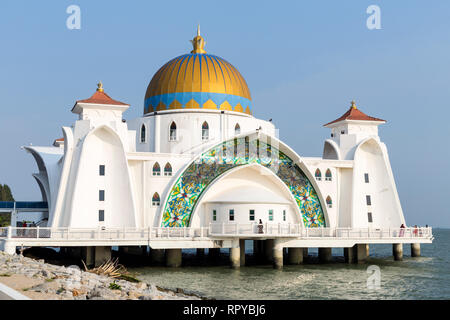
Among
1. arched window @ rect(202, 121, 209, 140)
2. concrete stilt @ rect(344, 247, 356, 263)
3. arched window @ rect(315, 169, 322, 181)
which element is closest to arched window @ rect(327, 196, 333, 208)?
arched window @ rect(315, 169, 322, 181)

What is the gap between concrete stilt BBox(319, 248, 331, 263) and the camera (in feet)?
111

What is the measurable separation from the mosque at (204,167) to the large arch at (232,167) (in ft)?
0.20

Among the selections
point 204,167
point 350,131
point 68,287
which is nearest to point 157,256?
point 204,167

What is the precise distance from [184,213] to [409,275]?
12.8m

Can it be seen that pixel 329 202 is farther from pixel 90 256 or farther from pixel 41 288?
pixel 41 288

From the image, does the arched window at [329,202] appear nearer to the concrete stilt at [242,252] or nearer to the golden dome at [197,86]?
the concrete stilt at [242,252]

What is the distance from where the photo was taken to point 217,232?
2980 centimetres

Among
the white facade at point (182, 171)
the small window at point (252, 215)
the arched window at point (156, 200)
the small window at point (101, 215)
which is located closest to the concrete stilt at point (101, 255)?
the white facade at point (182, 171)

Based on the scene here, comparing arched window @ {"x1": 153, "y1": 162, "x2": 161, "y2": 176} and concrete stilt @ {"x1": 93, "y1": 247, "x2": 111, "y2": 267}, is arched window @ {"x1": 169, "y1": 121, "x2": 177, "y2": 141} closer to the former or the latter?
arched window @ {"x1": 153, "y1": 162, "x2": 161, "y2": 176}

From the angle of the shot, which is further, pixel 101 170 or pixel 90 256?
pixel 101 170

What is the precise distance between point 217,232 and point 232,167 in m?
4.29

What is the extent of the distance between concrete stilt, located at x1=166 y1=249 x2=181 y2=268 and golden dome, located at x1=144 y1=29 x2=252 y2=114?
1023cm

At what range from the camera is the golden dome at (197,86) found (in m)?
35.3
